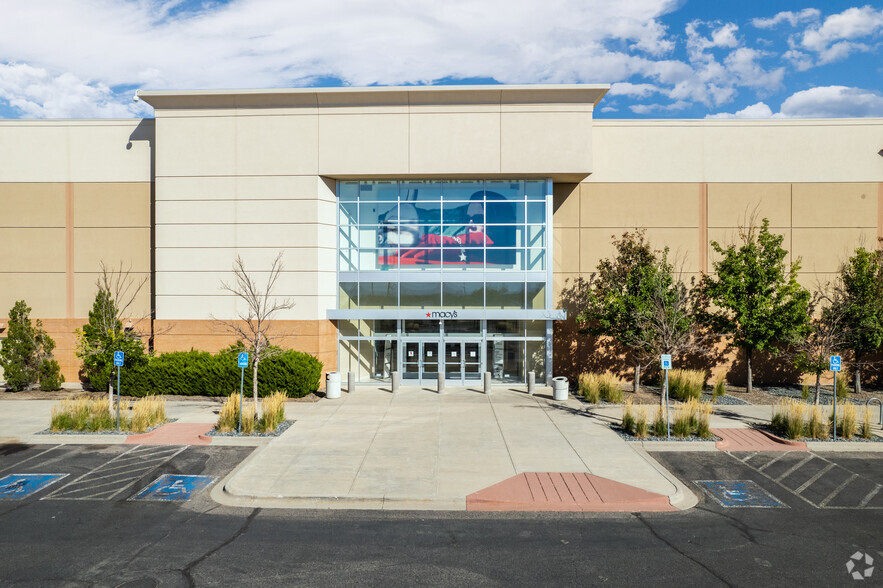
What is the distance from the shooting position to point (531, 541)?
924 centimetres

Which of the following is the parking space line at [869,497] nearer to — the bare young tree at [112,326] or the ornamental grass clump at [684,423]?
the ornamental grass clump at [684,423]

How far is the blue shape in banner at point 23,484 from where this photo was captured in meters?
11.3

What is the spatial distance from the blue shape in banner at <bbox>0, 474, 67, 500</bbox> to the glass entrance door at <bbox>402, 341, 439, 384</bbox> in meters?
13.4

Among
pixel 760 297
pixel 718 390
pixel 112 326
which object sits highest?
pixel 760 297

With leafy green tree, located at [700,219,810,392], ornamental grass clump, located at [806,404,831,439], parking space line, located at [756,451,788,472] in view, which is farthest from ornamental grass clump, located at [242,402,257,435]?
leafy green tree, located at [700,219,810,392]

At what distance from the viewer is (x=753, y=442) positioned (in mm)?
15266

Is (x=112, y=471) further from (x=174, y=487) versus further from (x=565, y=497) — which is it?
(x=565, y=497)

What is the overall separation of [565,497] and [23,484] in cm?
1058

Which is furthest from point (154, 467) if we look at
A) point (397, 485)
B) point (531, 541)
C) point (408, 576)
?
point (531, 541)

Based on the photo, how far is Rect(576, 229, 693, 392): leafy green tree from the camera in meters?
20.4

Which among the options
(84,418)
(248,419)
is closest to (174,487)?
(248,419)

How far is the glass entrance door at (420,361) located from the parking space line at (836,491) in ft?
47.5

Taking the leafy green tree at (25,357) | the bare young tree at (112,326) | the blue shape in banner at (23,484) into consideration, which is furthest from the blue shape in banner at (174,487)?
the leafy green tree at (25,357)

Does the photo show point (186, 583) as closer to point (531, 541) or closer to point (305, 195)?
point (531, 541)
